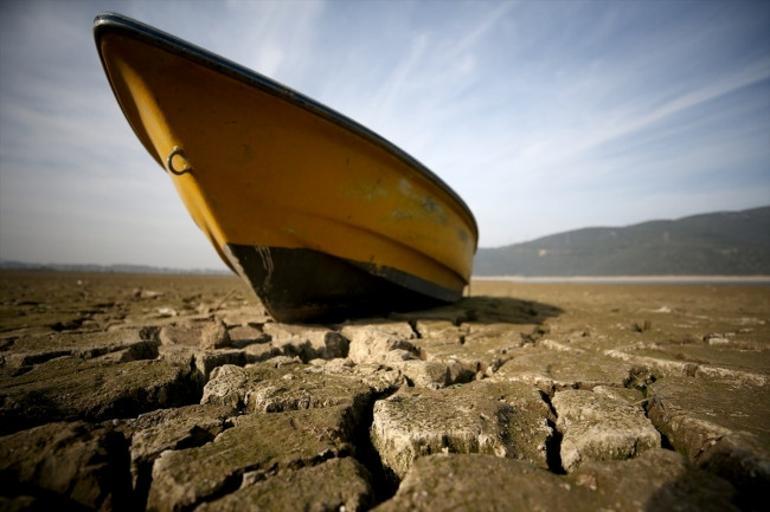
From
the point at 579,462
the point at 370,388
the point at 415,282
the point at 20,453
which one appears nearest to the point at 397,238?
the point at 415,282

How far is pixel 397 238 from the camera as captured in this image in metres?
3.19

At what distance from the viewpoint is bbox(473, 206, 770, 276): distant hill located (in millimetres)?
27188

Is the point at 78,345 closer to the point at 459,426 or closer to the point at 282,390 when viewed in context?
the point at 282,390

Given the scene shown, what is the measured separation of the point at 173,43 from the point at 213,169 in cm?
76

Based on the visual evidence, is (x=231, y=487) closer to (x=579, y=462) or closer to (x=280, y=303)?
(x=579, y=462)

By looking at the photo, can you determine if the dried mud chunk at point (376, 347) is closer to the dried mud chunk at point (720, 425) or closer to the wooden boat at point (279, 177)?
the wooden boat at point (279, 177)

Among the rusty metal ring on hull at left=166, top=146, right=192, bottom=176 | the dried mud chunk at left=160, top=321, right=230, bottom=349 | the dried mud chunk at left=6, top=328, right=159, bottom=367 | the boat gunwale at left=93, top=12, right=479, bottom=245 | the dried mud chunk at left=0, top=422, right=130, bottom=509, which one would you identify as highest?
the boat gunwale at left=93, top=12, right=479, bottom=245

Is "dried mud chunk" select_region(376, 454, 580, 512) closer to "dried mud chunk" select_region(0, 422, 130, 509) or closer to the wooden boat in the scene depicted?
Answer: "dried mud chunk" select_region(0, 422, 130, 509)

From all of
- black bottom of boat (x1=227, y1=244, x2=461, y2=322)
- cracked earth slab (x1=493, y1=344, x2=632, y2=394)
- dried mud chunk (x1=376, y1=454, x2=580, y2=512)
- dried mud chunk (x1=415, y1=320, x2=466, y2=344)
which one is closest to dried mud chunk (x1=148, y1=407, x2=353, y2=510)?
dried mud chunk (x1=376, y1=454, x2=580, y2=512)

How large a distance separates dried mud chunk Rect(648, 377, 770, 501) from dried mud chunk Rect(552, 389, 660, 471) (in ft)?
0.30

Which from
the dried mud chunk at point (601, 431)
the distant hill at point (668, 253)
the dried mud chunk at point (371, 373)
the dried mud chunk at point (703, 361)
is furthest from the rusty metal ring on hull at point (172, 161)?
the distant hill at point (668, 253)

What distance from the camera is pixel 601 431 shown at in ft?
3.33

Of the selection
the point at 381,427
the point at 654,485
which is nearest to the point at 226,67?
the point at 381,427

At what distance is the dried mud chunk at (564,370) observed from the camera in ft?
4.84
